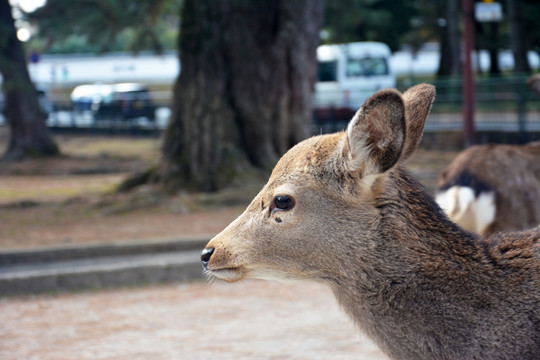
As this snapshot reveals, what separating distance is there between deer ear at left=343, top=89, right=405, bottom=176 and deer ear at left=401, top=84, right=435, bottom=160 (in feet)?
0.39

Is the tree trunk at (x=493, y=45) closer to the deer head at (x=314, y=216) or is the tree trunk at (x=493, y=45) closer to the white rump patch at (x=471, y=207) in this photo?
the white rump patch at (x=471, y=207)

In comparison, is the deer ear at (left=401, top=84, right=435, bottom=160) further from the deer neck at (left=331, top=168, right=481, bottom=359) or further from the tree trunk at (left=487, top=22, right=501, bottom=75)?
the tree trunk at (left=487, top=22, right=501, bottom=75)

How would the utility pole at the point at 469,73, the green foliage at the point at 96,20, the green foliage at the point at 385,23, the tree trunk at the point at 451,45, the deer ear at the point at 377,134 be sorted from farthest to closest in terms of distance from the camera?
the green foliage at the point at 385,23, the tree trunk at the point at 451,45, the green foliage at the point at 96,20, the utility pole at the point at 469,73, the deer ear at the point at 377,134

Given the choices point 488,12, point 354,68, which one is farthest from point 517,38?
point 488,12

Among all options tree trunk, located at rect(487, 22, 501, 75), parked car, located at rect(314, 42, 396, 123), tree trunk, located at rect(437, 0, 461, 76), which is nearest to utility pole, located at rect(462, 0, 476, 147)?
parked car, located at rect(314, 42, 396, 123)

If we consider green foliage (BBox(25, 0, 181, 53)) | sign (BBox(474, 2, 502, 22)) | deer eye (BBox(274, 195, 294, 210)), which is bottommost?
deer eye (BBox(274, 195, 294, 210))

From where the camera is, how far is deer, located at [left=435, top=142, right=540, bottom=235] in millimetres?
6391

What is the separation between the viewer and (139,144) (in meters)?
27.2

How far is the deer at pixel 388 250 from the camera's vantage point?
3145 millimetres

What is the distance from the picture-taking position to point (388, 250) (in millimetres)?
3314

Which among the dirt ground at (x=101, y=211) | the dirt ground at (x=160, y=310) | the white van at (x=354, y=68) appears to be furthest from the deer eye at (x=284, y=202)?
the white van at (x=354, y=68)

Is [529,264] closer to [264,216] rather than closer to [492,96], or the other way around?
[264,216]

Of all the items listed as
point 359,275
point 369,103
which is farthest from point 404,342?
point 369,103

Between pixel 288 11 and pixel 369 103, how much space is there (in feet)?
31.3
